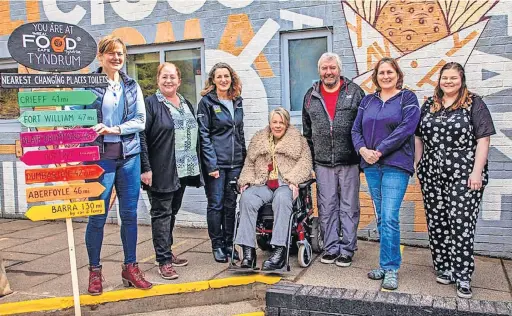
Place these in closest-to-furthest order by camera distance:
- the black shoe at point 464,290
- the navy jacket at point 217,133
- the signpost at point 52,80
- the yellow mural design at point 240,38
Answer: the signpost at point 52,80
the black shoe at point 464,290
the navy jacket at point 217,133
the yellow mural design at point 240,38

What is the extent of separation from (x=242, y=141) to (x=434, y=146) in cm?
188

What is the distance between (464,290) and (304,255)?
1415 millimetres

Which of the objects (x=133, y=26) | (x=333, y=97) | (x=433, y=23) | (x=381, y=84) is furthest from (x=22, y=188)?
(x=433, y=23)

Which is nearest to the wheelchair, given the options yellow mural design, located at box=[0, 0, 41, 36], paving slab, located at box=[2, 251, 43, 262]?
paving slab, located at box=[2, 251, 43, 262]

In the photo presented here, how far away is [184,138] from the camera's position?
465 centimetres

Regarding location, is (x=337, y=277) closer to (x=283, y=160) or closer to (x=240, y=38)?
(x=283, y=160)

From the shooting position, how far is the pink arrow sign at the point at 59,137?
369 cm

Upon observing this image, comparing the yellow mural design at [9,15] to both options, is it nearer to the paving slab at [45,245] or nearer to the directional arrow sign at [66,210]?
the paving slab at [45,245]

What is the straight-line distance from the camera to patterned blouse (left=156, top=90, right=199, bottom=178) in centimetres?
459

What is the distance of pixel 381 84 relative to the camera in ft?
14.3

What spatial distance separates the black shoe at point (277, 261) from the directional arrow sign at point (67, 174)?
1.66m

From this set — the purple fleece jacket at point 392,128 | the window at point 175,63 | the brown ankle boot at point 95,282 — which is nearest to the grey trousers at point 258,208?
the purple fleece jacket at point 392,128

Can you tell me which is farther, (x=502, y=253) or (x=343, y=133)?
(x=502, y=253)

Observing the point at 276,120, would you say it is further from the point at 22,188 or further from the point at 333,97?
the point at 22,188
